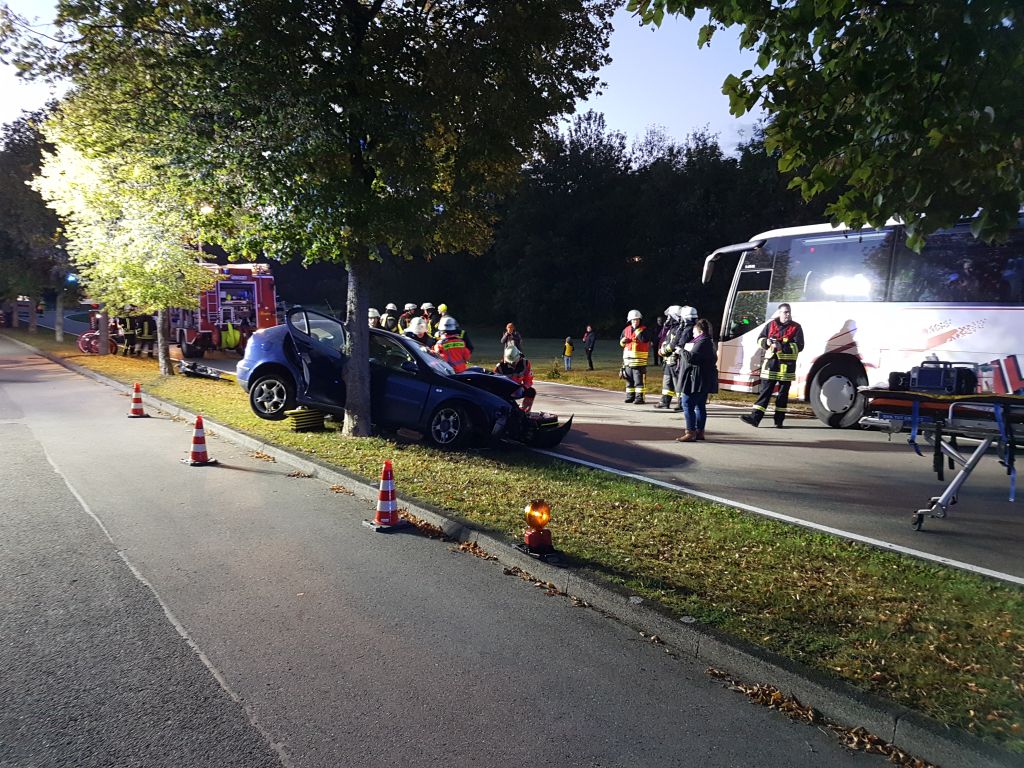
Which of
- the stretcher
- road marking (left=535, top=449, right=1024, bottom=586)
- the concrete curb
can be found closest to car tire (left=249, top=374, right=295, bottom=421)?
road marking (left=535, top=449, right=1024, bottom=586)

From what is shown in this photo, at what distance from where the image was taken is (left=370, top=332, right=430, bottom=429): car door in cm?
1056

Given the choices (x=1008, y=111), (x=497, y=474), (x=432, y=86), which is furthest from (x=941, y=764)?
(x=432, y=86)

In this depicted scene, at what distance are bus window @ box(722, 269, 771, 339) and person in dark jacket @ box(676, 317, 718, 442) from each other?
171 inches

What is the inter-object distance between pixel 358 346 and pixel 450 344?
2.54 meters

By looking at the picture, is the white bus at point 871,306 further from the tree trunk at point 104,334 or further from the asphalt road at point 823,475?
the tree trunk at point 104,334

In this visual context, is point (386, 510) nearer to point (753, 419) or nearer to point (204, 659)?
point (204, 659)

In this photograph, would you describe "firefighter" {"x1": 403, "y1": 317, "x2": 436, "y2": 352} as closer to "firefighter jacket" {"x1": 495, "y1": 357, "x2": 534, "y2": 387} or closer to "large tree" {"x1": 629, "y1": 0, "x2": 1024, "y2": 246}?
"firefighter jacket" {"x1": 495, "y1": 357, "x2": 534, "y2": 387}

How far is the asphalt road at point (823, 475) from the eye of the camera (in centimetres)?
680

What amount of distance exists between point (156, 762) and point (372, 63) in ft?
26.6

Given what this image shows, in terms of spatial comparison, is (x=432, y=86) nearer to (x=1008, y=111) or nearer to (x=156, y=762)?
(x=1008, y=111)

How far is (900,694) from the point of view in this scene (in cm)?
362

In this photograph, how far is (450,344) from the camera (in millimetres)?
12711

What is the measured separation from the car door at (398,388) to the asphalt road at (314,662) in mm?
3624

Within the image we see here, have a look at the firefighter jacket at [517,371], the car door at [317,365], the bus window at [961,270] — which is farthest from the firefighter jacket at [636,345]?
the car door at [317,365]
